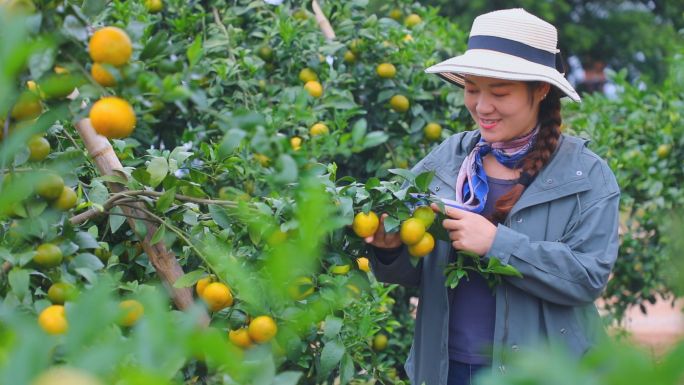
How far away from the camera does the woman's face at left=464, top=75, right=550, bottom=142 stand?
7.18 feet

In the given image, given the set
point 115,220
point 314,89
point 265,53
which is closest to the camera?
point 115,220

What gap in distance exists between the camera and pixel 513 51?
2.26 meters

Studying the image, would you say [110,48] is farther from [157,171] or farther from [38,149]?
[157,171]

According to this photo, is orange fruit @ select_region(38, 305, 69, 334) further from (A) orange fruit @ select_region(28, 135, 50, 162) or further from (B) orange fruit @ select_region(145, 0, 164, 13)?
(B) orange fruit @ select_region(145, 0, 164, 13)

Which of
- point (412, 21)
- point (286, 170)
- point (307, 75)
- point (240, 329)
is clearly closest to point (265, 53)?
point (307, 75)

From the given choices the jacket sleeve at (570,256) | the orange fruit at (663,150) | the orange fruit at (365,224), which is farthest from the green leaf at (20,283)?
the orange fruit at (663,150)

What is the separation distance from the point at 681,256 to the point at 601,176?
156 cm

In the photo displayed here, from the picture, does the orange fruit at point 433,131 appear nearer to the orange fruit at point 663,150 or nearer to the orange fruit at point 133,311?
the orange fruit at point 663,150

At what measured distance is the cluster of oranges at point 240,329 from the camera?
1712mm

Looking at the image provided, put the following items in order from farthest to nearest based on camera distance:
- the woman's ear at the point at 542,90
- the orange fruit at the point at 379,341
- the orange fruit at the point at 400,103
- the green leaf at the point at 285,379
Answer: the orange fruit at the point at 400,103
the orange fruit at the point at 379,341
the woman's ear at the point at 542,90
the green leaf at the point at 285,379

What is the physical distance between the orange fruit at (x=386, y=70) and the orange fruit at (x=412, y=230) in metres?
1.46

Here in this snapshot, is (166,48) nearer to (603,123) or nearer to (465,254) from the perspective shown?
(465,254)

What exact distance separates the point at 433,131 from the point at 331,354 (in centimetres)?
154

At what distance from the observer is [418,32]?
3621mm
